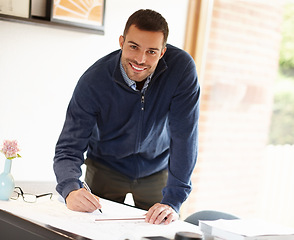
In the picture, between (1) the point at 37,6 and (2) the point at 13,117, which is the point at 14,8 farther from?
(2) the point at 13,117

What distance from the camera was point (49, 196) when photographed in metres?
2.04

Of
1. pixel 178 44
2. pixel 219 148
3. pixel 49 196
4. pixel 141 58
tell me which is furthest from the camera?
pixel 219 148

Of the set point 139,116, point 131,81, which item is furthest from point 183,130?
point 131,81

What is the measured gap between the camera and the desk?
1535mm

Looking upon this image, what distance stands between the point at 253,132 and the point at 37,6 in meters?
2.24

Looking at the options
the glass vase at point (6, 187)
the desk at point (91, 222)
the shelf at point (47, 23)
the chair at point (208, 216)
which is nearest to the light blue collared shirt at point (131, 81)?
the desk at point (91, 222)

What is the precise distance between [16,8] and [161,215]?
4.70 ft

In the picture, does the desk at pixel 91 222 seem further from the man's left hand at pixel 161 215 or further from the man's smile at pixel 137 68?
the man's smile at pixel 137 68

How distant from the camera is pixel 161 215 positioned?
1757 millimetres

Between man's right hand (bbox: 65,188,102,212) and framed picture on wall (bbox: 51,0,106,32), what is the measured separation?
124 centimetres

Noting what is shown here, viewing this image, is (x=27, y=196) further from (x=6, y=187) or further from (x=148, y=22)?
(x=148, y=22)

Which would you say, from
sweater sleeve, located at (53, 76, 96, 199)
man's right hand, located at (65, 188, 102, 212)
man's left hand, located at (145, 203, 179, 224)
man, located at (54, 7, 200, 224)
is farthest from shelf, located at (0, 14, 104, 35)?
man's left hand, located at (145, 203, 179, 224)

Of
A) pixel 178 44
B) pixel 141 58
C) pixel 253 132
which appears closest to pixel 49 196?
pixel 141 58

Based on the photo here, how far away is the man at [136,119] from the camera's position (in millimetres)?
1907
